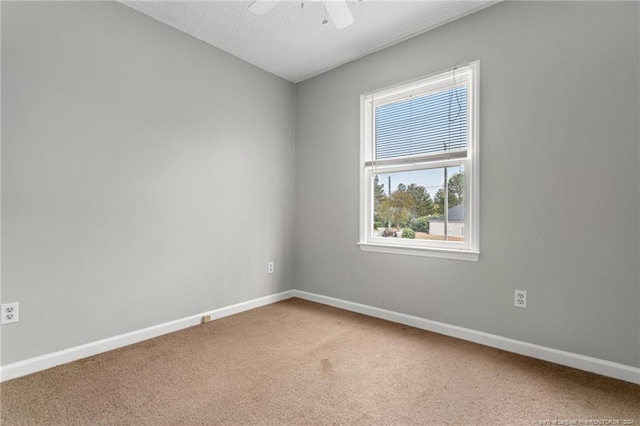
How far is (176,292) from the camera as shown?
8.98ft

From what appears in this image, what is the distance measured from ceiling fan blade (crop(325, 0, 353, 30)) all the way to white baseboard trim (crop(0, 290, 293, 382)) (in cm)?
255

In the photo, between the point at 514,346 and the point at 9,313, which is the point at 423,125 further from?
the point at 9,313

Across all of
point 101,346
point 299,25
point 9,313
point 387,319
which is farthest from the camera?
point 387,319

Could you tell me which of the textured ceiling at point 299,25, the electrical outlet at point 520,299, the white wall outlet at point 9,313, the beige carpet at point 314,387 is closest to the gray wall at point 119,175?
the white wall outlet at point 9,313

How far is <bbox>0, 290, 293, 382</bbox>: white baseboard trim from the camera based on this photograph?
195 cm

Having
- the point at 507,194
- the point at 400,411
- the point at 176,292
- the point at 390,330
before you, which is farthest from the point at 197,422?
the point at 507,194

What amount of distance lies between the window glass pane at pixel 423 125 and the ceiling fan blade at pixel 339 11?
3.92 ft

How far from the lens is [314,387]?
1860 millimetres

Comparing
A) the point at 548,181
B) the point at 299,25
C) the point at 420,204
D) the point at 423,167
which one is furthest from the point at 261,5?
the point at 548,181

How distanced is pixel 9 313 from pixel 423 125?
321 centimetres

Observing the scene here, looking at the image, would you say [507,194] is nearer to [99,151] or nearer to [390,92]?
[390,92]

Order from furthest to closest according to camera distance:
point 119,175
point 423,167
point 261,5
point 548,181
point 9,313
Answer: point 423,167, point 119,175, point 548,181, point 9,313, point 261,5

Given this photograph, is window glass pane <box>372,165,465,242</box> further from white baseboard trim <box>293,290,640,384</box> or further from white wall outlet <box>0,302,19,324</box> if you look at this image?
white wall outlet <box>0,302,19,324</box>

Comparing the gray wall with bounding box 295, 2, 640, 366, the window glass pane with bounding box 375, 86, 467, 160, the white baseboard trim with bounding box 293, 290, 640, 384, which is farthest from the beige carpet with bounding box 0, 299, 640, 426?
the window glass pane with bounding box 375, 86, 467, 160
